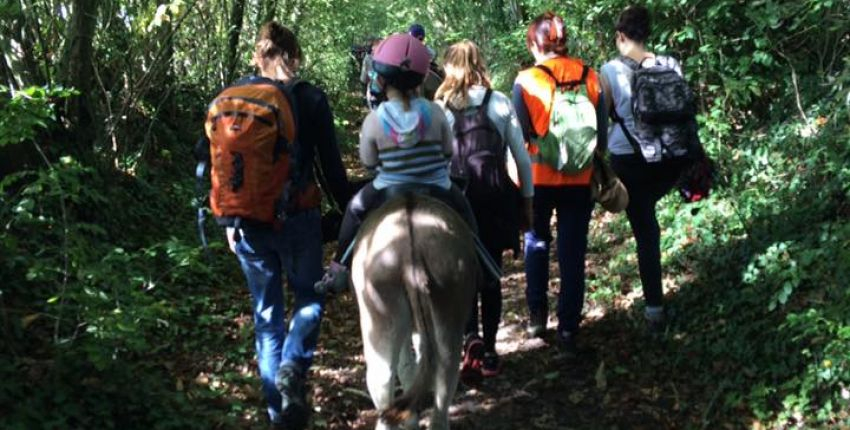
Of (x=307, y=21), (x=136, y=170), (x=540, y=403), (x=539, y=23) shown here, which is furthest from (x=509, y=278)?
(x=307, y=21)

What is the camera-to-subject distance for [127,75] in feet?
27.3

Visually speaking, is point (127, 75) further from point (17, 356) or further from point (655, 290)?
point (655, 290)

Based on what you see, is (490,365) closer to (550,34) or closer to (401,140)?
(401,140)

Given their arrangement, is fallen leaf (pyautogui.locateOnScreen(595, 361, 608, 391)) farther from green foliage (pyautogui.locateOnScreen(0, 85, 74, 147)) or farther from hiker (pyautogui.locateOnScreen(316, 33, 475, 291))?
green foliage (pyautogui.locateOnScreen(0, 85, 74, 147))

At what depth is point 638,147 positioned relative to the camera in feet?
17.5

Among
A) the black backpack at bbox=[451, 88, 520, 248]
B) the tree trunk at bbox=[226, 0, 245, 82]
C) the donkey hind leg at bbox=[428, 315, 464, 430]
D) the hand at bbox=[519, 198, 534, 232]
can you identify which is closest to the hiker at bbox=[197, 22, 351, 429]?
the black backpack at bbox=[451, 88, 520, 248]

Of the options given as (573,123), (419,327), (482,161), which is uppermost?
(573,123)

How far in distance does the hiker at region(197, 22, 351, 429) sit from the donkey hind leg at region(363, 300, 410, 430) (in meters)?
0.66

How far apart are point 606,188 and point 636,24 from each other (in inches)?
47.3

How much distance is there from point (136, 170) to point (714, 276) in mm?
6321

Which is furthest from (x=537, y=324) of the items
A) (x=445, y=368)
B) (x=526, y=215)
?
(x=445, y=368)

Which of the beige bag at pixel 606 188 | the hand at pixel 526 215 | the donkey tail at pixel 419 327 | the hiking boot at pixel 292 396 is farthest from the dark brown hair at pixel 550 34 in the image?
the hiking boot at pixel 292 396

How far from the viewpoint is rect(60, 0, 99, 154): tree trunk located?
696cm

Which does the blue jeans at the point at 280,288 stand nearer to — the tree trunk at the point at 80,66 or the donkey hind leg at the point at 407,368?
the donkey hind leg at the point at 407,368
